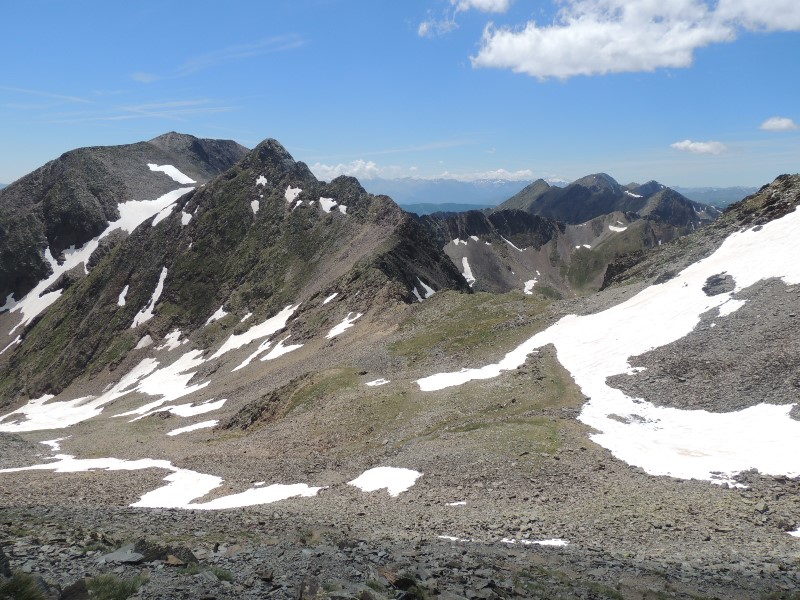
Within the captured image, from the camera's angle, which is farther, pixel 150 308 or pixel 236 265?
pixel 236 265

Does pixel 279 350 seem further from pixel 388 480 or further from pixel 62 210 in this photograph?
pixel 62 210

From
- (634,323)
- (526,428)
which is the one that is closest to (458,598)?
(526,428)

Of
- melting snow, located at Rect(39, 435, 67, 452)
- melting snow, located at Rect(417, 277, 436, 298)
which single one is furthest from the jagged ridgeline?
melting snow, located at Rect(39, 435, 67, 452)

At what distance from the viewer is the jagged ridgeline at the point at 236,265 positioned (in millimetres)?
107694

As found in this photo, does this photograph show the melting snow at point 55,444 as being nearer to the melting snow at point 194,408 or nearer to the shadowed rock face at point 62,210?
the melting snow at point 194,408

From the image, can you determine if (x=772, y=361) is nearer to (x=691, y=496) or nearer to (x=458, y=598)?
(x=691, y=496)

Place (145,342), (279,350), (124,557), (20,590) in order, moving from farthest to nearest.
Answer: (145,342), (279,350), (124,557), (20,590)

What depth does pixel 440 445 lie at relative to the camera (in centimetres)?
3588

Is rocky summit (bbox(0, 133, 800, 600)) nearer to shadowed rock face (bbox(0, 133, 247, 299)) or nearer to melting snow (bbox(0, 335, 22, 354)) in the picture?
melting snow (bbox(0, 335, 22, 354))

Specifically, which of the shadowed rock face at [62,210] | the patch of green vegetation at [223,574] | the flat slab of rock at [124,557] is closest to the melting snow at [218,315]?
the shadowed rock face at [62,210]

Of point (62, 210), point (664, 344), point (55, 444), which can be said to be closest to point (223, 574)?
point (664, 344)

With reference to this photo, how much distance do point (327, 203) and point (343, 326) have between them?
193 ft

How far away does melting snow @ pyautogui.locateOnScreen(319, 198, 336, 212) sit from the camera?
130250mm

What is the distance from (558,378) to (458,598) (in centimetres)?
3412
